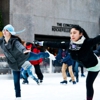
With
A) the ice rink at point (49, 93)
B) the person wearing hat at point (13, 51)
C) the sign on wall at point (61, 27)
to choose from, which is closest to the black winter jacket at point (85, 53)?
the person wearing hat at point (13, 51)

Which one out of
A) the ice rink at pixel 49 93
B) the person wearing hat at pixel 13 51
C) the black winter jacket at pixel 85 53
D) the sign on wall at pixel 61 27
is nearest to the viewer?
the black winter jacket at pixel 85 53

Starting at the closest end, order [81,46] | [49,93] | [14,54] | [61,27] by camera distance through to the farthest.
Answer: [81,46]
[14,54]
[49,93]
[61,27]

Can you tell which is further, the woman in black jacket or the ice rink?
the ice rink

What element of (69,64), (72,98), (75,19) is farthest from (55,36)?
(72,98)

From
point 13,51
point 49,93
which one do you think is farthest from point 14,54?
point 49,93

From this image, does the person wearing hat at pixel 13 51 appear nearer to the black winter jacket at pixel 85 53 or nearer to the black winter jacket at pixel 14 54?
the black winter jacket at pixel 14 54

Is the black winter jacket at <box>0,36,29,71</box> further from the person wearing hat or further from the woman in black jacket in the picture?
the woman in black jacket

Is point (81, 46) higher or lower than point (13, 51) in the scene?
higher

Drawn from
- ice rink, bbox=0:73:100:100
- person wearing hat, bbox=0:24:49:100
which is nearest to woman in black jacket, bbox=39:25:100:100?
person wearing hat, bbox=0:24:49:100

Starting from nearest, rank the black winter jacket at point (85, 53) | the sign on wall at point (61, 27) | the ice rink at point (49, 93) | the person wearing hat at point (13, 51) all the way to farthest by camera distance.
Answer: the black winter jacket at point (85, 53) → the person wearing hat at point (13, 51) → the ice rink at point (49, 93) → the sign on wall at point (61, 27)

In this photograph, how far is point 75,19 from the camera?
64.7 feet

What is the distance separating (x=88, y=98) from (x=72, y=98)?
3.59 feet

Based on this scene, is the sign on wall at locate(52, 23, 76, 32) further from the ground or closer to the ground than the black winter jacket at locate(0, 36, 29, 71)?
closer to the ground

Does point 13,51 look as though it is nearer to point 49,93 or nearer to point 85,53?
point 85,53
